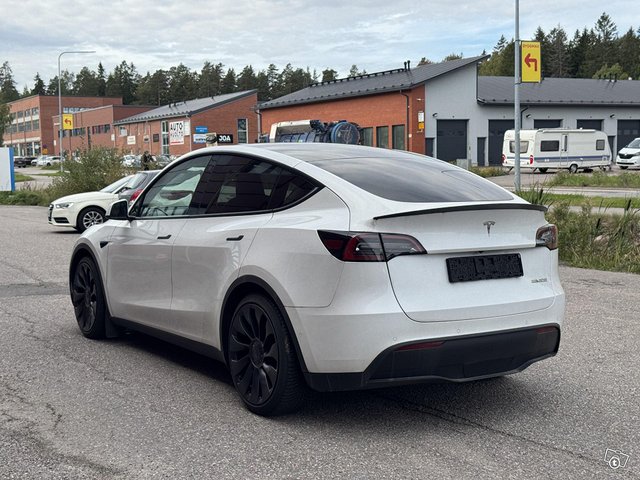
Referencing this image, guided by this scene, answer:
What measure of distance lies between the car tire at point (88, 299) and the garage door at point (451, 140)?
48587 mm

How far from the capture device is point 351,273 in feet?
13.7

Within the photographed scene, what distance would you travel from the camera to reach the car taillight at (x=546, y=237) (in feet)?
15.6

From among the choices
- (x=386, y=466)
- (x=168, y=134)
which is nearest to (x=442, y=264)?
(x=386, y=466)

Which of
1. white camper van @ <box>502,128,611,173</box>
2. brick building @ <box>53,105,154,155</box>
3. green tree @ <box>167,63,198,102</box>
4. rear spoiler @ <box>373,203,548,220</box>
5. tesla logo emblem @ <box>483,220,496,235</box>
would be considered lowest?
tesla logo emblem @ <box>483,220,496,235</box>

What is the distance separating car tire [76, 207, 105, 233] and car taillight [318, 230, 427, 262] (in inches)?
601

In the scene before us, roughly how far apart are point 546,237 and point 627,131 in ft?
206

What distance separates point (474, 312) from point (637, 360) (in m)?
2.46

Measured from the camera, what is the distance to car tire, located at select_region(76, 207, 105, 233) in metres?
18.6

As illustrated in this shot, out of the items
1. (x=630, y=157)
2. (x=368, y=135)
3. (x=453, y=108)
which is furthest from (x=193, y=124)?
(x=630, y=157)

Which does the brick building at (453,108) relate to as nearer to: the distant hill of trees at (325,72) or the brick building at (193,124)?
the brick building at (193,124)

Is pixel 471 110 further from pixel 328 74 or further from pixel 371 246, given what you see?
pixel 328 74

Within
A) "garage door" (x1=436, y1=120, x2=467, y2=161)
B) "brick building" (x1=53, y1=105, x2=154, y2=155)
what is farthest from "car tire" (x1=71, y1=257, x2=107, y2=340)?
"brick building" (x1=53, y1=105, x2=154, y2=155)

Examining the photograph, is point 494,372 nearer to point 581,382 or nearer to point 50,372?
point 581,382

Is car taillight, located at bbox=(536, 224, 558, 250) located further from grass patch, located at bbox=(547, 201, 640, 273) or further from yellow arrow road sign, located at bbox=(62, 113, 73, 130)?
yellow arrow road sign, located at bbox=(62, 113, 73, 130)
